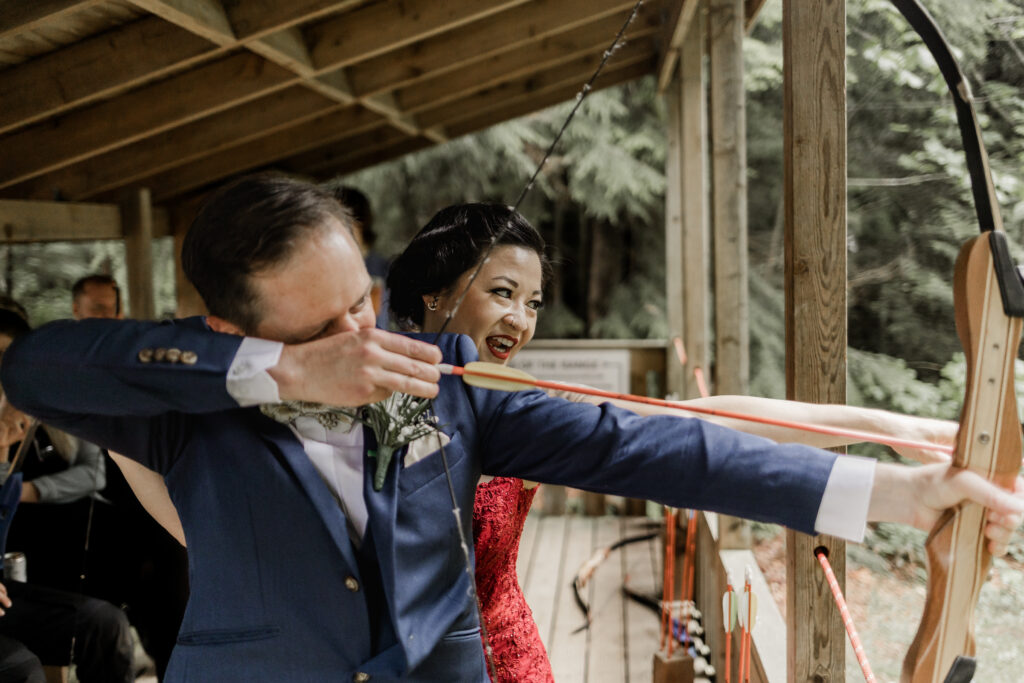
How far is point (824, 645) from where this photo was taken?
1.68 meters

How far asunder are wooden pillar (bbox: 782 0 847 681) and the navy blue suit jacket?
2.08 feet

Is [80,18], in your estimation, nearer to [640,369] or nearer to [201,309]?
[201,309]

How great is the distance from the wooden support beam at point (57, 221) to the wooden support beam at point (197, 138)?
0.11 metres

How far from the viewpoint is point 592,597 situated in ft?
14.1

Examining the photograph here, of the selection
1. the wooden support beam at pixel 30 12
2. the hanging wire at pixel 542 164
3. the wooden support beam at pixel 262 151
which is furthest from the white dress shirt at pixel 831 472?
the wooden support beam at pixel 262 151

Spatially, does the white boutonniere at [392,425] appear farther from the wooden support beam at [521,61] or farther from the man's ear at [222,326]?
the wooden support beam at [521,61]

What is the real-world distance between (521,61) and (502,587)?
3407 mm

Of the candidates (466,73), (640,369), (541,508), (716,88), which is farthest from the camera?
(541,508)

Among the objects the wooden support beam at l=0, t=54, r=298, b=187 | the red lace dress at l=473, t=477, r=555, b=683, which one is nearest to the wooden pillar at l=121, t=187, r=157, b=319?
the wooden support beam at l=0, t=54, r=298, b=187

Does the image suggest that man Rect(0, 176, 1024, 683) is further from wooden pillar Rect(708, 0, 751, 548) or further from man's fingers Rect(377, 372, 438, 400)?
wooden pillar Rect(708, 0, 751, 548)

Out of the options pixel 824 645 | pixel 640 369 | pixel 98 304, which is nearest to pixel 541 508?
pixel 640 369

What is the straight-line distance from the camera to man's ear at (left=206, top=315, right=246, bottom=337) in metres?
1.11

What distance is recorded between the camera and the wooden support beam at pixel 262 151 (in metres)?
4.48

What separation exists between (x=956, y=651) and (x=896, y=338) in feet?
16.2
